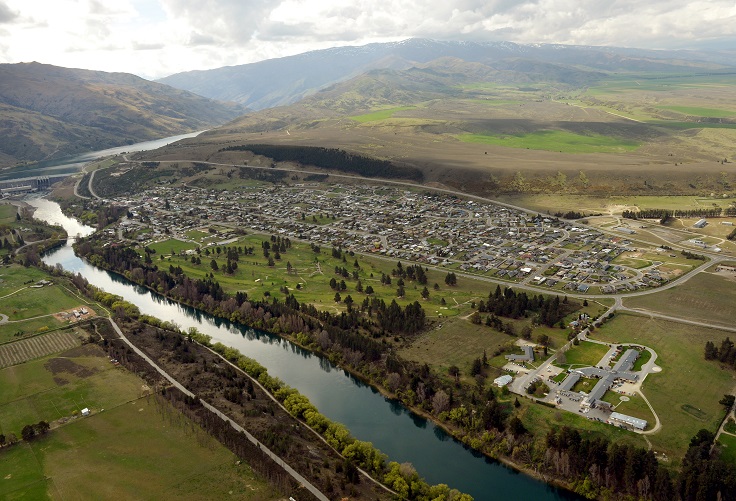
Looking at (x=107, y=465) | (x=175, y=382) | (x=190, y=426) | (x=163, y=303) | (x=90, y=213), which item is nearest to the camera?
(x=107, y=465)

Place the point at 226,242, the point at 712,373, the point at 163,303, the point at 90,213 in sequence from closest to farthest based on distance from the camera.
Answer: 1. the point at 712,373
2. the point at 163,303
3. the point at 226,242
4. the point at 90,213

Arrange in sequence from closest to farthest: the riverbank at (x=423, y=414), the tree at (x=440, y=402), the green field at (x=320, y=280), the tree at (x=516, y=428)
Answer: the riverbank at (x=423, y=414), the tree at (x=516, y=428), the tree at (x=440, y=402), the green field at (x=320, y=280)

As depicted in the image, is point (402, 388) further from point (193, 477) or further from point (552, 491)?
point (193, 477)

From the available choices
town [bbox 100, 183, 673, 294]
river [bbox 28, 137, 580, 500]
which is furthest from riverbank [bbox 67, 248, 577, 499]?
town [bbox 100, 183, 673, 294]

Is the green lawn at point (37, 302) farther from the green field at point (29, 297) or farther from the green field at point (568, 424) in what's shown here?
the green field at point (568, 424)

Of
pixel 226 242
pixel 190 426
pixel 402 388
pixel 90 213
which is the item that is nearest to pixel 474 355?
pixel 402 388

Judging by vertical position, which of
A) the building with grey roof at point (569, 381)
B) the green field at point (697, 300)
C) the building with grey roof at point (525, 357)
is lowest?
the building with grey roof at point (569, 381)

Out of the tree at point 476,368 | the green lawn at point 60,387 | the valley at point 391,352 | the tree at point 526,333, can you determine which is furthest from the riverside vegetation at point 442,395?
the green lawn at point 60,387

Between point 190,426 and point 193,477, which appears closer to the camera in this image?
point 193,477
